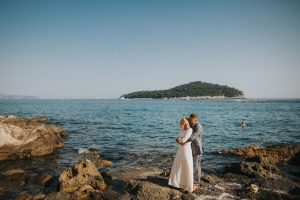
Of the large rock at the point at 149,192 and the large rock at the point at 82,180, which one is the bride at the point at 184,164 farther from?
the large rock at the point at 82,180

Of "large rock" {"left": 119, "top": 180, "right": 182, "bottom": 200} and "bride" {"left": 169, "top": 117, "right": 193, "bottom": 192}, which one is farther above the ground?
"bride" {"left": 169, "top": 117, "right": 193, "bottom": 192}

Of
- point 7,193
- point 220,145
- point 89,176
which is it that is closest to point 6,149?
point 7,193

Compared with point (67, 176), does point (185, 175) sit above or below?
above

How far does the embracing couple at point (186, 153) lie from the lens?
23.7ft

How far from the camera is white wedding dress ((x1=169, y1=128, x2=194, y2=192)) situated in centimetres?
736

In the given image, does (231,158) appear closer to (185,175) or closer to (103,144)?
(185,175)

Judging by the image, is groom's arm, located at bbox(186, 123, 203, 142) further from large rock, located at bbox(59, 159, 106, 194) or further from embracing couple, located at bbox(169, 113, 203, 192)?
large rock, located at bbox(59, 159, 106, 194)

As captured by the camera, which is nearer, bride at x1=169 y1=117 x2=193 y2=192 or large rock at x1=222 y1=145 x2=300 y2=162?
bride at x1=169 y1=117 x2=193 y2=192

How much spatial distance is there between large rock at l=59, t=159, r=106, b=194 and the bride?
3551 mm

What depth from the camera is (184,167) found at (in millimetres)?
7445

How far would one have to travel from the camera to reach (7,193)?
8.46 m

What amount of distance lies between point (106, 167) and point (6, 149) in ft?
25.1

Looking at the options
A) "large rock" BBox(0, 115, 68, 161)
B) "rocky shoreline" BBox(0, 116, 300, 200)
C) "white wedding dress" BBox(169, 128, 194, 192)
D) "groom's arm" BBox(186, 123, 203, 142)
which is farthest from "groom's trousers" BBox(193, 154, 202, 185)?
"large rock" BBox(0, 115, 68, 161)

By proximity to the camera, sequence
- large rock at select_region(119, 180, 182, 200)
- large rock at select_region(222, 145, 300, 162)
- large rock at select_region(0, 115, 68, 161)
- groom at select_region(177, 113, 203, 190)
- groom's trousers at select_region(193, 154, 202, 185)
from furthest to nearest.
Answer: large rock at select_region(0, 115, 68, 161)
large rock at select_region(222, 145, 300, 162)
groom's trousers at select_region(193, 154, 202, 185)
groom at select_region(177, 113, 203, 190)
large rock at select_region(119, 180, 182, 200)
